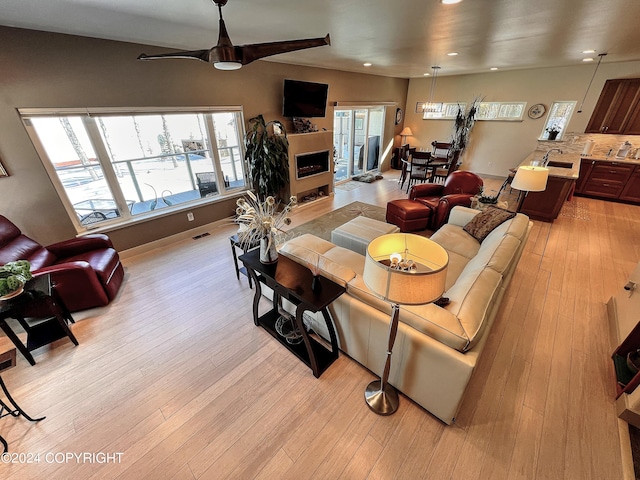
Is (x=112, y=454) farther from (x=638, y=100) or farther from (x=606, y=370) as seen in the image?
(x=638, y=100)

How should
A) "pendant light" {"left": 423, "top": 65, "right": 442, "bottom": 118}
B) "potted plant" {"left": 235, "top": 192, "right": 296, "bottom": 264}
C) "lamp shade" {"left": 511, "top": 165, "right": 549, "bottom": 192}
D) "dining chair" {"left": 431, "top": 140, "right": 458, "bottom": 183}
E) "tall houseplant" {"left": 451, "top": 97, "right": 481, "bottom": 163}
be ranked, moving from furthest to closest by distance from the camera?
1. "pendant light" {"left": 423, "top": 65, "right": 442, "bottom": 118}
2. "tall houseplant" {"left": 451, "top": 97, "right": 481, "bottom": 163}
3. "dining chair" {"left": 431, "top": 140, "right": 458, "bottom": 183}
4. "lamp shade" {"left": 511, "top": 165, "right": 549, "bottom": 192}
5. "potted plant" {"left": 235, "top": 192, "right": 296, "bottom": 264}

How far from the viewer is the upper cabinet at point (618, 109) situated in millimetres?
4857

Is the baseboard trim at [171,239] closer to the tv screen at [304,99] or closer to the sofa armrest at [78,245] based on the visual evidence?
the sofa armrest at [78,245]

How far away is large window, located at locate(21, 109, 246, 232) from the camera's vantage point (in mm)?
2969

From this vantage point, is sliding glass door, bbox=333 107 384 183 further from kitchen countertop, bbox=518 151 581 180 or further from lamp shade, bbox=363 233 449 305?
lamp shade, bbox=363 233 449 305

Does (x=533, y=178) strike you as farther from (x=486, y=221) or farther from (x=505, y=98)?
(x=505, y=98)

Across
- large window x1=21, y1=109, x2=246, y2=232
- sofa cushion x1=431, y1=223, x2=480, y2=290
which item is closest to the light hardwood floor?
sofa cushion x1=431, y1=223, x2=480, y2=290

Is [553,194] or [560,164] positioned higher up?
[560,164]

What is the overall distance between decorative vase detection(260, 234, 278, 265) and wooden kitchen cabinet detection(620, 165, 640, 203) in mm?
7074

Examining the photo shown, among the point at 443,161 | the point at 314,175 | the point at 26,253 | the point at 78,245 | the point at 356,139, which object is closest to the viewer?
the point at 26,253

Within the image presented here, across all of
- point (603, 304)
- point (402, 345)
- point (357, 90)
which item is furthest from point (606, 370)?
point (357, 90)

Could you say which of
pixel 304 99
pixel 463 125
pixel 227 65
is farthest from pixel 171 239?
pixel 463 125

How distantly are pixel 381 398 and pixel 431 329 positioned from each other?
702 mm

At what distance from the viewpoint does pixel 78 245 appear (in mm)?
2922
